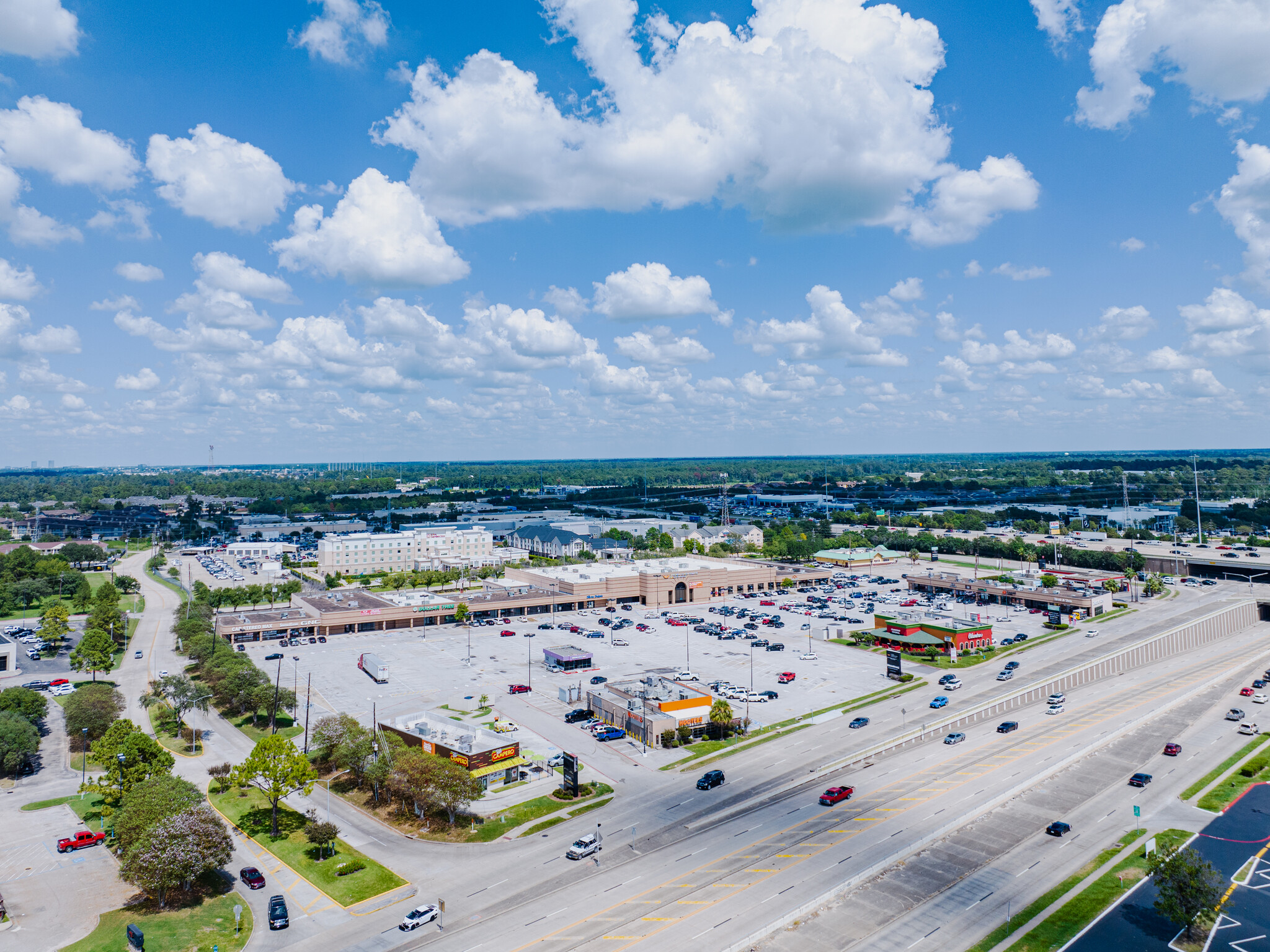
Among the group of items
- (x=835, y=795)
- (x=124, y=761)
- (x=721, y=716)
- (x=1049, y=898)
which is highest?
(x=124, y=761)

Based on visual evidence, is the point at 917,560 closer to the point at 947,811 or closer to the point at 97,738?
the point at 947,811

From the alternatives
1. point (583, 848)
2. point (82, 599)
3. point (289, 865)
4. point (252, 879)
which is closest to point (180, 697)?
point (289, 865)

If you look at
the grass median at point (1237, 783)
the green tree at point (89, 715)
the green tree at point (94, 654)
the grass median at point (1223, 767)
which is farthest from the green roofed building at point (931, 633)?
the green tree at point (94, 654)

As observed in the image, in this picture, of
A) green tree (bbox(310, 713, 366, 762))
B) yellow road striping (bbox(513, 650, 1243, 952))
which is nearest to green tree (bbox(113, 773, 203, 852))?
green tree (bbox(310, 713, 366, 762))

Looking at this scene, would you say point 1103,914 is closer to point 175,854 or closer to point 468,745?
point 468,745

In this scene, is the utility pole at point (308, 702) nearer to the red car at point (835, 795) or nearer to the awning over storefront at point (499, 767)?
the awning over storefront at point (499, 767)

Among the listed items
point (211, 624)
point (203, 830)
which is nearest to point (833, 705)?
point (203, 830)

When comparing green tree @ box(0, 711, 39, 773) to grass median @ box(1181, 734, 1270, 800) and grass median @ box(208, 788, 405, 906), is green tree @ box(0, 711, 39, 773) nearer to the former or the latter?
grass median @ box(208, 788, 405, 906)
